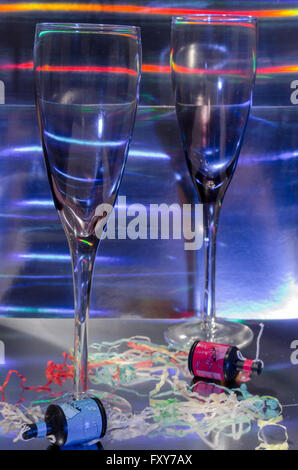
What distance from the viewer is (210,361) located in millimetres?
743

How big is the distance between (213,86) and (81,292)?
0.30 metres

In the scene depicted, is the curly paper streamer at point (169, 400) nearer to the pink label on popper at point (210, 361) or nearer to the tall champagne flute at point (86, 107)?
the pink label on popper at point (210, 361)

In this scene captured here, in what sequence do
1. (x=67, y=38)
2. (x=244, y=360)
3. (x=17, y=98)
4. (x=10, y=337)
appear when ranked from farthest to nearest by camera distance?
(x=17, y=98)
(x=10, y=337)
(x=244, y=360)
(x=67, y=38)

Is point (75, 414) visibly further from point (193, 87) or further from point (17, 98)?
point (17, 98)

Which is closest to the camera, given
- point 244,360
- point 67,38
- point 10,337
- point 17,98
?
point 67,38

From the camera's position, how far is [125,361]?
0.81m

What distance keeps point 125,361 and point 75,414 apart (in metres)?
0.22

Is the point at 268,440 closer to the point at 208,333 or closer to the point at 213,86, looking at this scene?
the point at 208,333

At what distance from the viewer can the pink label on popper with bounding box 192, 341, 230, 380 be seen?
2.43 feet

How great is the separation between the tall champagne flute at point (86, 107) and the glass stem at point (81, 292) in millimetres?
34

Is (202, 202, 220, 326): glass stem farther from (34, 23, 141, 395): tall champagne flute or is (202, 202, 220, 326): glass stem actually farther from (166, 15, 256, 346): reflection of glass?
(34, 23, 141, 395): tall champagne flute

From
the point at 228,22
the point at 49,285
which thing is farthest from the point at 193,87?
the point at 49,285

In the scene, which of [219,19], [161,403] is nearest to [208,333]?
[161,403]

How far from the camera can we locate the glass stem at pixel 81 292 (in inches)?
25.0
